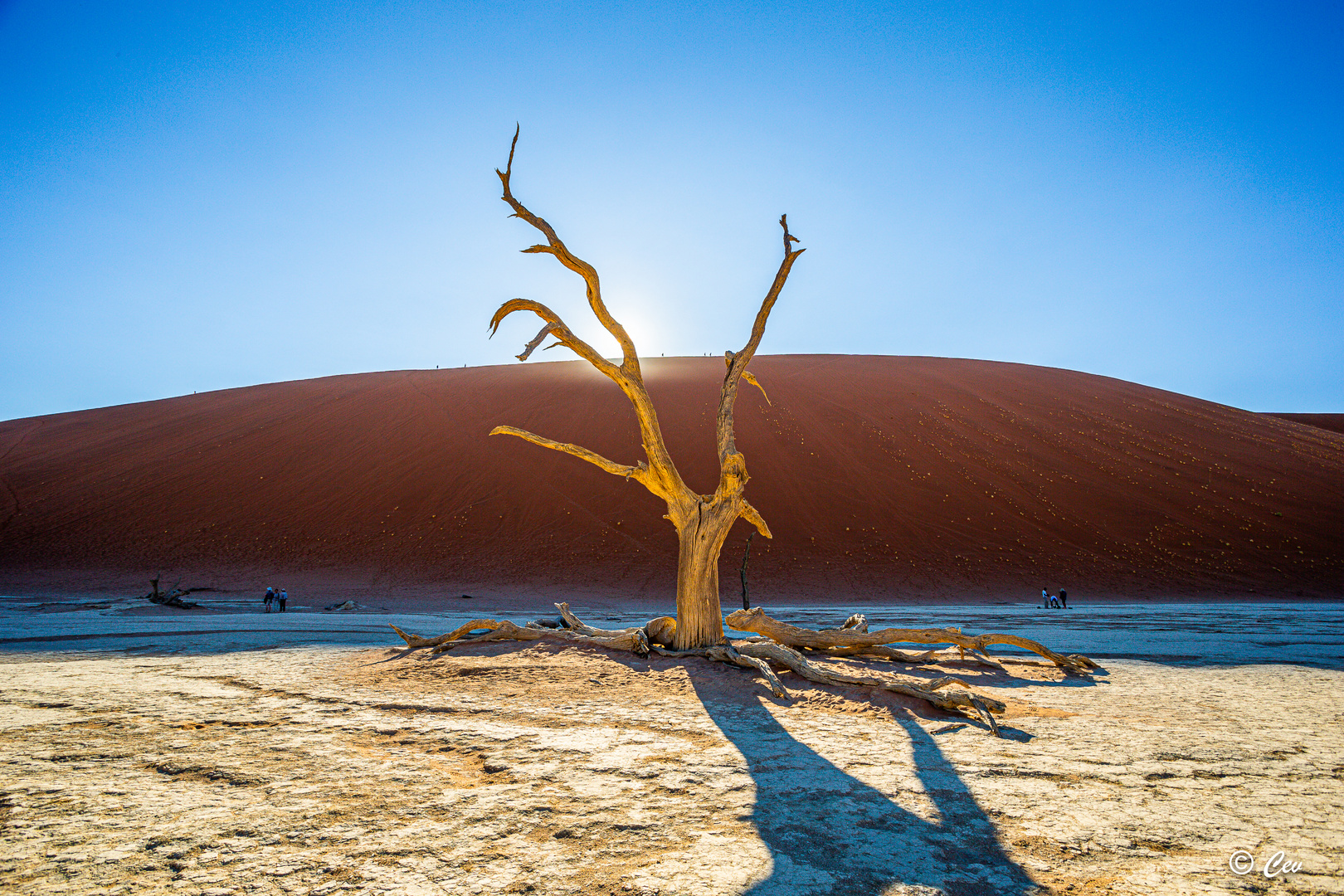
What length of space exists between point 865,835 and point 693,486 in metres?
22.8

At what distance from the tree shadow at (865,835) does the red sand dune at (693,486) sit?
16.9 metres

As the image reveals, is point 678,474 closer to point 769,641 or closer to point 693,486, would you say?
point 769,641

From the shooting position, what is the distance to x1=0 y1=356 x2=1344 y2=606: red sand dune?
875 inches

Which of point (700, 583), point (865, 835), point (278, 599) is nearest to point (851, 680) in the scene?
point (700, 583)

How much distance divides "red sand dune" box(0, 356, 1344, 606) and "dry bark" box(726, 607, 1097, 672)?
12.7 meters

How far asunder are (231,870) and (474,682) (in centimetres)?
381

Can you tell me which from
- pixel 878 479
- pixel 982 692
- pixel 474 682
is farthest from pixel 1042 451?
pixel 474 682

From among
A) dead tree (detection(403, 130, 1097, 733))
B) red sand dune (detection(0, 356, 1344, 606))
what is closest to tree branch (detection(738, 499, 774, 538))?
dead tree (detection(403, 130, 1097, 733))

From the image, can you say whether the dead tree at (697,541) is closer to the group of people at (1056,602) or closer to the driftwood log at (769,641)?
the driftwood log at (769,641)

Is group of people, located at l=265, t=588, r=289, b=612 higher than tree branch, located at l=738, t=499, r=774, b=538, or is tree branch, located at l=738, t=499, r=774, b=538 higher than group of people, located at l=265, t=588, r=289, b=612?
tree branch, located at l=738, t=499, r=774, b=538

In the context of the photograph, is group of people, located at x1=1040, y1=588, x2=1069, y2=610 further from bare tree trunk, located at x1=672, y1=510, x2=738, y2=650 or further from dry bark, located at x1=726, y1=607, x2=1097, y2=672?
→ bare tree trunk, located at x1=672, y1=510, x2=738, y2=650

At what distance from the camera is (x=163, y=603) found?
612 inches

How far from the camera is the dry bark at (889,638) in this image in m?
7.30

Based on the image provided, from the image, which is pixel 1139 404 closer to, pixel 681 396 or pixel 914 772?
pixel 681 396
